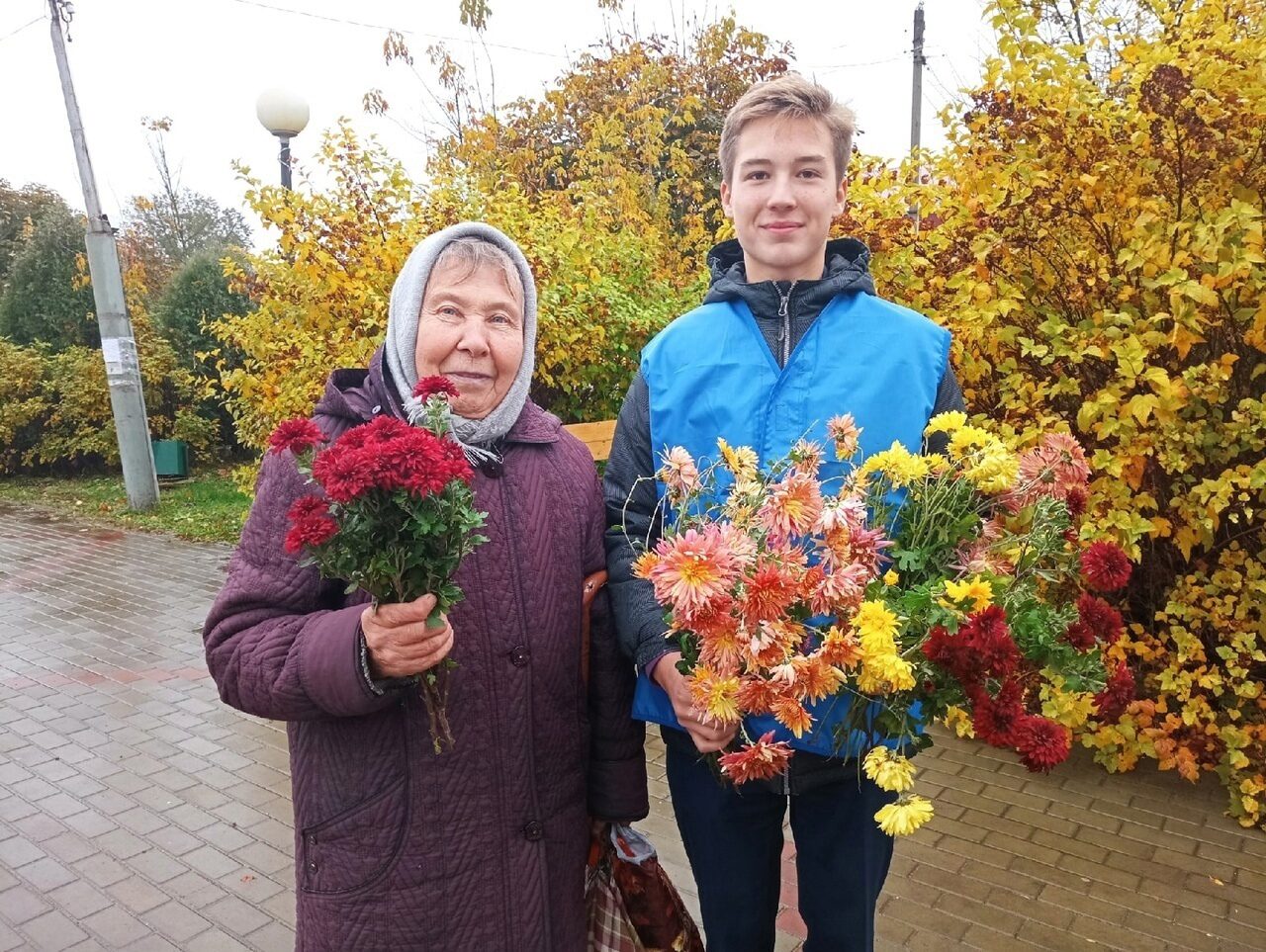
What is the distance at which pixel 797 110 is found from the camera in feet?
5.81

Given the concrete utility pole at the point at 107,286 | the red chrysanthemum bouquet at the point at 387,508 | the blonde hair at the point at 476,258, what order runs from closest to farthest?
the red chrysanthemum bouquet at the point at 387,508 → the blonde hair at the point at 476,258 → the concrete utility pole at the point at 107,286

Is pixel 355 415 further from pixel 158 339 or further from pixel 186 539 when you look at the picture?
pixel 158 339

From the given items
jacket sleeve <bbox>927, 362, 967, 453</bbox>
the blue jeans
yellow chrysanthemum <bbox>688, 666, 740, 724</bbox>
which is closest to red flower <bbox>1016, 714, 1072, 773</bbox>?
yellow chrysanthemum <bbox>688, 666, 740, 724</bbox>

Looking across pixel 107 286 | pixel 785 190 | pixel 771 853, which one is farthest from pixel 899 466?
pixel 107 286

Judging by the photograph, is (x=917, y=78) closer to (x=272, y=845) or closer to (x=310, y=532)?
(x=272, y=845)

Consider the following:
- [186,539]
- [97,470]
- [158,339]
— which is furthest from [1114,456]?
[97,470]

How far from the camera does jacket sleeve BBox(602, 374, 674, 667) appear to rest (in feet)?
5.53

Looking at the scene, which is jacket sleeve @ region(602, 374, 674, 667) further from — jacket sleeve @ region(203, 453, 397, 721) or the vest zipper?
jacket sleeve @ region(203, 453, 397, 721)

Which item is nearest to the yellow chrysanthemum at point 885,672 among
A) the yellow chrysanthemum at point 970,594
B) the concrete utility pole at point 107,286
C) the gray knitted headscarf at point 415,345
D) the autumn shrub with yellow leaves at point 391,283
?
the yellow chrysanthemum at point 970,594

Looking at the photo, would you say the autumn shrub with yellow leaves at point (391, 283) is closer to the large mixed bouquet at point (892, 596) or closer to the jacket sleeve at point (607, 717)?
the jacket sleeve at point (607, 717)

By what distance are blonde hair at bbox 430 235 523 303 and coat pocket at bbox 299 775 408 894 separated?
92 centimetres

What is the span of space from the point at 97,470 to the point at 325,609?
1460 centimetres

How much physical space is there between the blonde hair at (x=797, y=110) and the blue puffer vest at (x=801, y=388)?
315mm

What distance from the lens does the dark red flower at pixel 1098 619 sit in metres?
1.32
